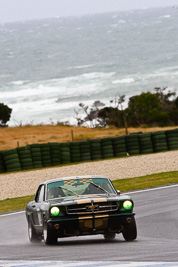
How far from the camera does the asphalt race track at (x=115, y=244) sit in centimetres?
929

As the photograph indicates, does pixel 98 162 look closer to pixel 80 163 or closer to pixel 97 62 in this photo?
pixel 80 163

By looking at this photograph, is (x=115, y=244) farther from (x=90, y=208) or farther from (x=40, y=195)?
(x=40, y=195)

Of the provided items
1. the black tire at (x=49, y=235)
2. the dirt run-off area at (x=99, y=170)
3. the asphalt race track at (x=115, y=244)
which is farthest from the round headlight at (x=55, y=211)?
the dirt run-off area at (x=99, y=170)

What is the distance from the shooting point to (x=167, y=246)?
400 inches

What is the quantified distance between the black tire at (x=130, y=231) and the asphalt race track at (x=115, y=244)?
16 cm

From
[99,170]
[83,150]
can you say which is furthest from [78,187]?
[83,150]

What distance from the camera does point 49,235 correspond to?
439 inches

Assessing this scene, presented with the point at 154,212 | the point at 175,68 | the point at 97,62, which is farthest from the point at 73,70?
the point at 154,212

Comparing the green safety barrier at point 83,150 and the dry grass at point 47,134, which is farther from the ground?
the dry grass at point 47,134

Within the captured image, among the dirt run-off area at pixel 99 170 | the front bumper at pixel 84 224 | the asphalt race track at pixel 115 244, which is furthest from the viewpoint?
the dirt run-off area at pixel 99 170

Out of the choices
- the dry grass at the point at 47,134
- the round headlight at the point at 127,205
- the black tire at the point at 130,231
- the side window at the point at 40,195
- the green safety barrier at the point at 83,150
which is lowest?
the black tire at the point at 130,231

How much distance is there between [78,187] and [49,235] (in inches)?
57.3

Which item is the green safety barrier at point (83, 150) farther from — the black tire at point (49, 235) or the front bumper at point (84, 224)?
the front bumper at point (84, 224)

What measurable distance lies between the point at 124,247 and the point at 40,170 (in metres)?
22.2
